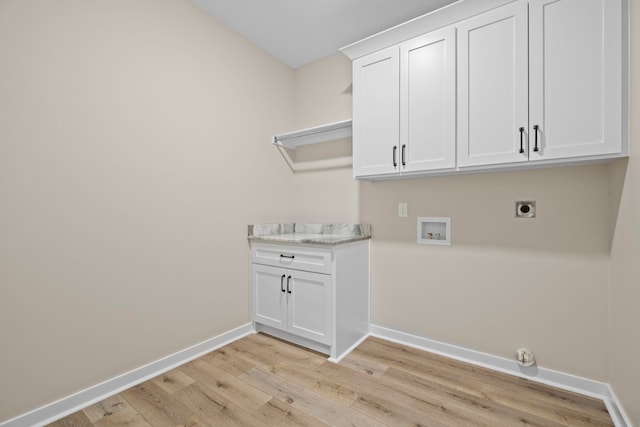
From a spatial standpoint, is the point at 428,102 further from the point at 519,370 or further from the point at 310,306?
the point at 519,370

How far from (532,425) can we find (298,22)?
3098mm

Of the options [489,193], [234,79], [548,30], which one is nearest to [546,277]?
[489,193]

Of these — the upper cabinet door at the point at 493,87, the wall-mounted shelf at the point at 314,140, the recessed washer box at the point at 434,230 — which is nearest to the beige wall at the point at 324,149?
the wall-mounted shelf at the point at 314,140

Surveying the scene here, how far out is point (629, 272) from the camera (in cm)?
136

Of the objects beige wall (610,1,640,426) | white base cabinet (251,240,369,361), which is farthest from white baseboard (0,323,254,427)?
beige wall (610,1,640,426)

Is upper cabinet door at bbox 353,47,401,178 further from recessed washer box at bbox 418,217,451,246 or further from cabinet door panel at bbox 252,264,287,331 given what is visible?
cabinet door panel at bbox 252,264,287,331

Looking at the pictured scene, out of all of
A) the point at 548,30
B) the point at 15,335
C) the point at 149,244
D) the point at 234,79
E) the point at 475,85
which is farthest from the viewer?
the point at 234,79

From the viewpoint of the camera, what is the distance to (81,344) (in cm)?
157

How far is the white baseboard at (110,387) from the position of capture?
55.6 inches

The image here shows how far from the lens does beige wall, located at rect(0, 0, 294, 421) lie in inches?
54.4

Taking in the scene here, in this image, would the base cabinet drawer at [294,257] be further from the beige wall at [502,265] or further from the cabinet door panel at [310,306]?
the beige wall at [502,265]

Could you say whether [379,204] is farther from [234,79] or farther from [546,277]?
[234,79]


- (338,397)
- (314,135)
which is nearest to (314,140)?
(314,135)

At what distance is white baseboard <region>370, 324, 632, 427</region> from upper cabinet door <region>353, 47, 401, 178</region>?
141 cm
